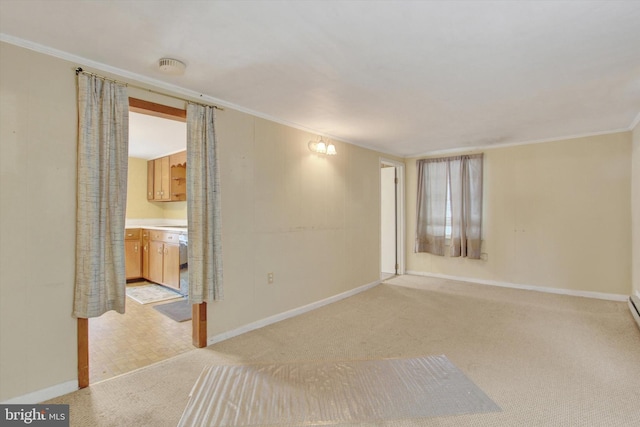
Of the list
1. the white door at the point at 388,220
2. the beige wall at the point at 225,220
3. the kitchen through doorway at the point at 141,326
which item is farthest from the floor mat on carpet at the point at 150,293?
the white door at the point at 388,220

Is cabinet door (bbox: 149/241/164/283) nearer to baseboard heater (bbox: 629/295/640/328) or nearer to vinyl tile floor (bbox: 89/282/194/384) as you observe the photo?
vinyl tile floor (bbox: 89/282/194/384)

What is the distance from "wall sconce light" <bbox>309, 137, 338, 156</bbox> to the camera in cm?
407

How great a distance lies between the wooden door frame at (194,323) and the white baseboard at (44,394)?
5 centimetres

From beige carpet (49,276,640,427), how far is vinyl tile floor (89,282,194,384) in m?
0.20

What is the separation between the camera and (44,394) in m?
2.07

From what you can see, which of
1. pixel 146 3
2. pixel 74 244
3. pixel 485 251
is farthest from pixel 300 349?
pixel 485 251

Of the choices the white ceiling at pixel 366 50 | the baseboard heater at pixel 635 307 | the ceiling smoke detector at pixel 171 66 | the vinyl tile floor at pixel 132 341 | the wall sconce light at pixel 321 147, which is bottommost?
the vinyl tile floor at pixel 132 341

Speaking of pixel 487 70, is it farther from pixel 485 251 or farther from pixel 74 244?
pixel 485 251

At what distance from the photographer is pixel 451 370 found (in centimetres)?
243

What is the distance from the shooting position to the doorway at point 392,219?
20.1ft

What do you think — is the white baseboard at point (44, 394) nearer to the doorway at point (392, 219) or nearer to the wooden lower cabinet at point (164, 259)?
the wooden lower cabinet at point (164, 259)

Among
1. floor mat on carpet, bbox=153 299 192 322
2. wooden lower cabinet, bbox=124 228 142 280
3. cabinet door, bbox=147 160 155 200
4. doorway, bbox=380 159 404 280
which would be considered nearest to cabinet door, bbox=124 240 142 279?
wooden lower cabinet, bbox=124 228 142 280

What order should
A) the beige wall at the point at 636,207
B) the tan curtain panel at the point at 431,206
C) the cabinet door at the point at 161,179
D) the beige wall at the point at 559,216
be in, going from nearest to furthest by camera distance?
1. the beige wall at the point at 636,207
2. the beige wall at the point at 559,216
3. the tan curtain panel at the point at 431,206
4. the cabinet door at the point at 161,179

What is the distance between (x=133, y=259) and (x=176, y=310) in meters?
2.15
